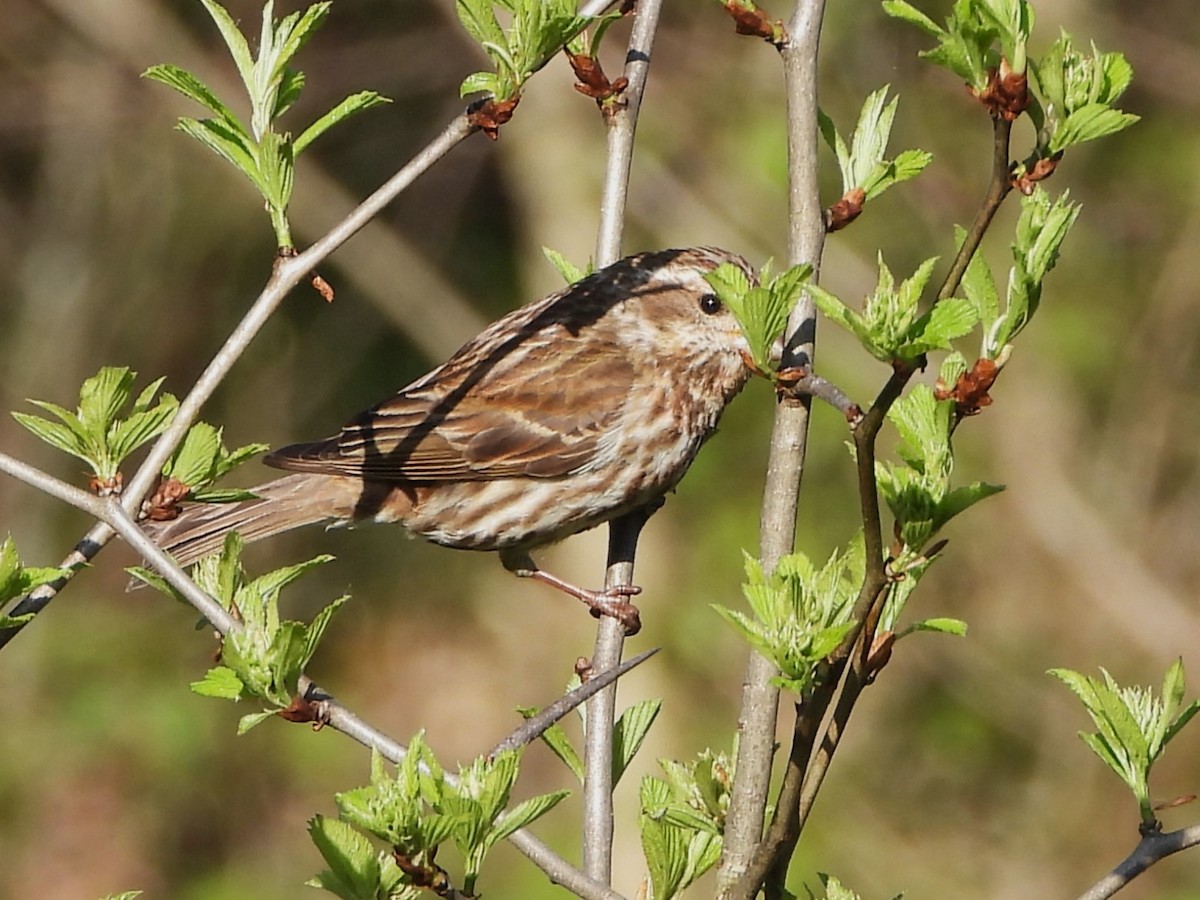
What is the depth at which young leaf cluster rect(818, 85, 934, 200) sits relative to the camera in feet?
10.3

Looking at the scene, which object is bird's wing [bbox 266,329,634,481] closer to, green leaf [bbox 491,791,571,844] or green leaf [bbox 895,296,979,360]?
green leaf [bbox 491,791,571,844]

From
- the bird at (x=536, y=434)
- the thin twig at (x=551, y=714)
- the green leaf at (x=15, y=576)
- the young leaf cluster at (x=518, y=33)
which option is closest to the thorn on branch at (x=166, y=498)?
the green leaf at (x=15, y=576)

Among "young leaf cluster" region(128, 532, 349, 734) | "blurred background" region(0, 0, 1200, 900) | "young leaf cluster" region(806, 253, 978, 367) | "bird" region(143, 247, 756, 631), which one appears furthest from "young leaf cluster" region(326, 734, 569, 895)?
"blurred background" region(0, 0, 1200, 900)

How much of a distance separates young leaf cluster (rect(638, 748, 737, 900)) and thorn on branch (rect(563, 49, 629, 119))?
1531mm

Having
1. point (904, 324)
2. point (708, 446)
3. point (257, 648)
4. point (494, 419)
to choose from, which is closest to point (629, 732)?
point (257, 648)

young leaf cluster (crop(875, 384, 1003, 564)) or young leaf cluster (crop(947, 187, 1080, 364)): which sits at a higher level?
young leaf cluster (crop(947, 187, 1080, 364))

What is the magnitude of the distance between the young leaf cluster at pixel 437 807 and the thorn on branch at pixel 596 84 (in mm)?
1578

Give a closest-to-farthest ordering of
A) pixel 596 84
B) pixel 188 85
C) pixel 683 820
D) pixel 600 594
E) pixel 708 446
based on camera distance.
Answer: pixel 188 85
pixel 683 820
pixel 596 84
pixel 600 594
pixel 708 446

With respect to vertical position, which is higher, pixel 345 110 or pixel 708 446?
pixel 708 446

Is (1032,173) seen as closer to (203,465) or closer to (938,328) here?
(938,328)

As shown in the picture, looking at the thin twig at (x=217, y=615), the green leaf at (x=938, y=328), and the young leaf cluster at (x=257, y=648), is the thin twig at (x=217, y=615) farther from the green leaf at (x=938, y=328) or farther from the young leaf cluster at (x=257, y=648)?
the green leaf at (x=938, y=328)

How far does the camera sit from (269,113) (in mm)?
3057

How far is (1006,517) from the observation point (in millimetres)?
10000

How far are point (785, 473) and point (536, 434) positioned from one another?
2829 millimetres
